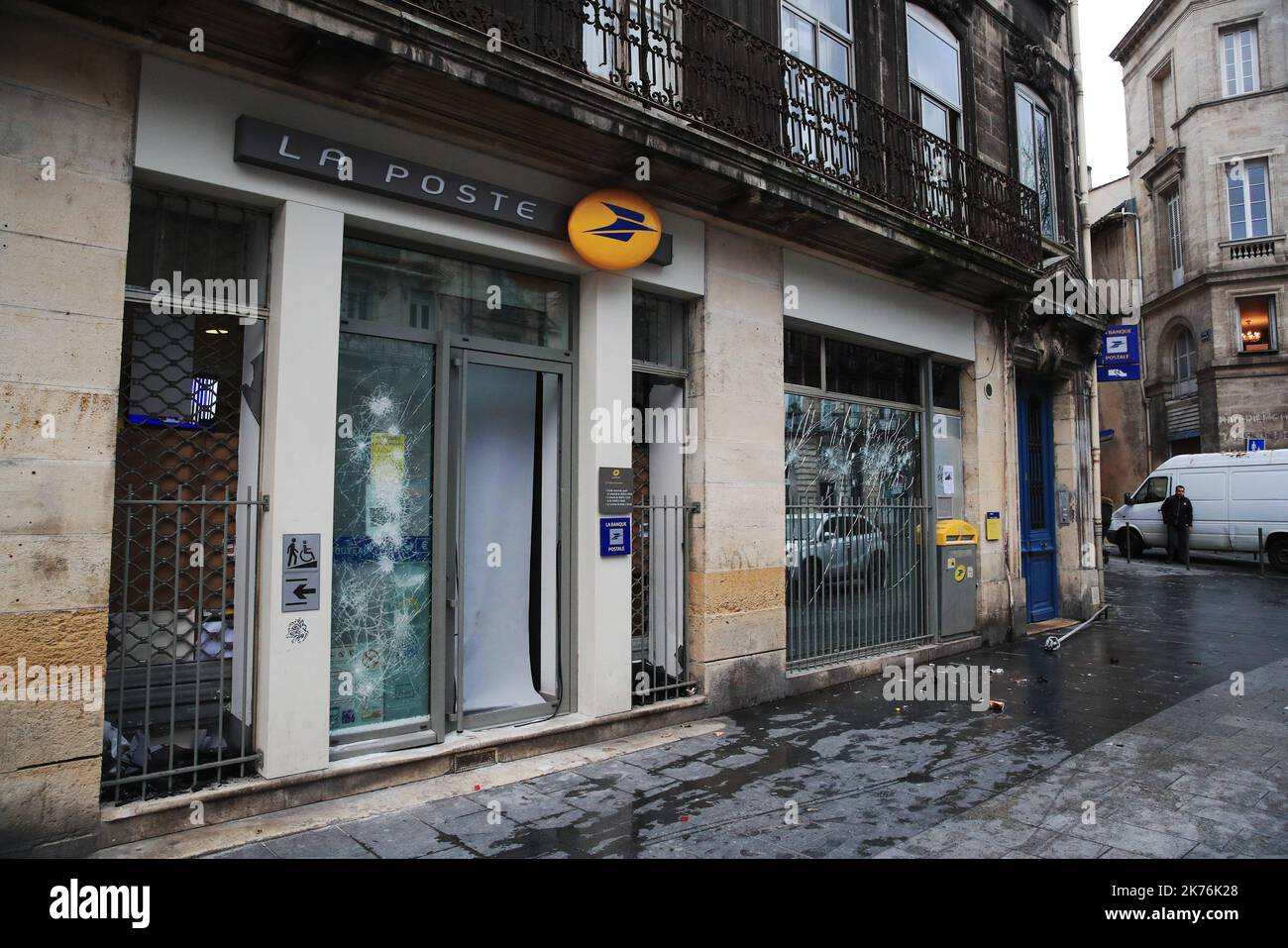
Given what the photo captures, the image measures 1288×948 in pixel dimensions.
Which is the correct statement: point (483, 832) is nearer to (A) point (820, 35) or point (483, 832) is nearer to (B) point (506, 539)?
(B) point (506, 539)

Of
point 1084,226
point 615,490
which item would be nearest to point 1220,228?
point 1084,226

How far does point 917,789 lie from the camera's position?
16.9 ft

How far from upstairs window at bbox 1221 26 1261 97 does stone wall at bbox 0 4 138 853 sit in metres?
33.1

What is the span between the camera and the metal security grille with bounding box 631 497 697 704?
7.16 meters

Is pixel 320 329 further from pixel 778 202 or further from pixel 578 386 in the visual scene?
pixel 778 202

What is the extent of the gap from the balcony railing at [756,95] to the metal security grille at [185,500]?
2.07m

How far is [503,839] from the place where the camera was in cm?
436

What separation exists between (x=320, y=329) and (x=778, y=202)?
4.14 metres

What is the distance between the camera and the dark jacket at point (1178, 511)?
19.1 meters

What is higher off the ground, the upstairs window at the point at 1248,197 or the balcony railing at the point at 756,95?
the upstairs window at the point at 1248,197

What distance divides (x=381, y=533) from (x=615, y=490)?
1794 mm

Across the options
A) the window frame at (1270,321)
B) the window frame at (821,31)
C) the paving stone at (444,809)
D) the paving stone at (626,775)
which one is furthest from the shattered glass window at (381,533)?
the window frame at (1270,321)

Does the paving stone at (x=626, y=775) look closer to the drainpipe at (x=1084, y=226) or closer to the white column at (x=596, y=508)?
the white column at (x=596, y=508)
